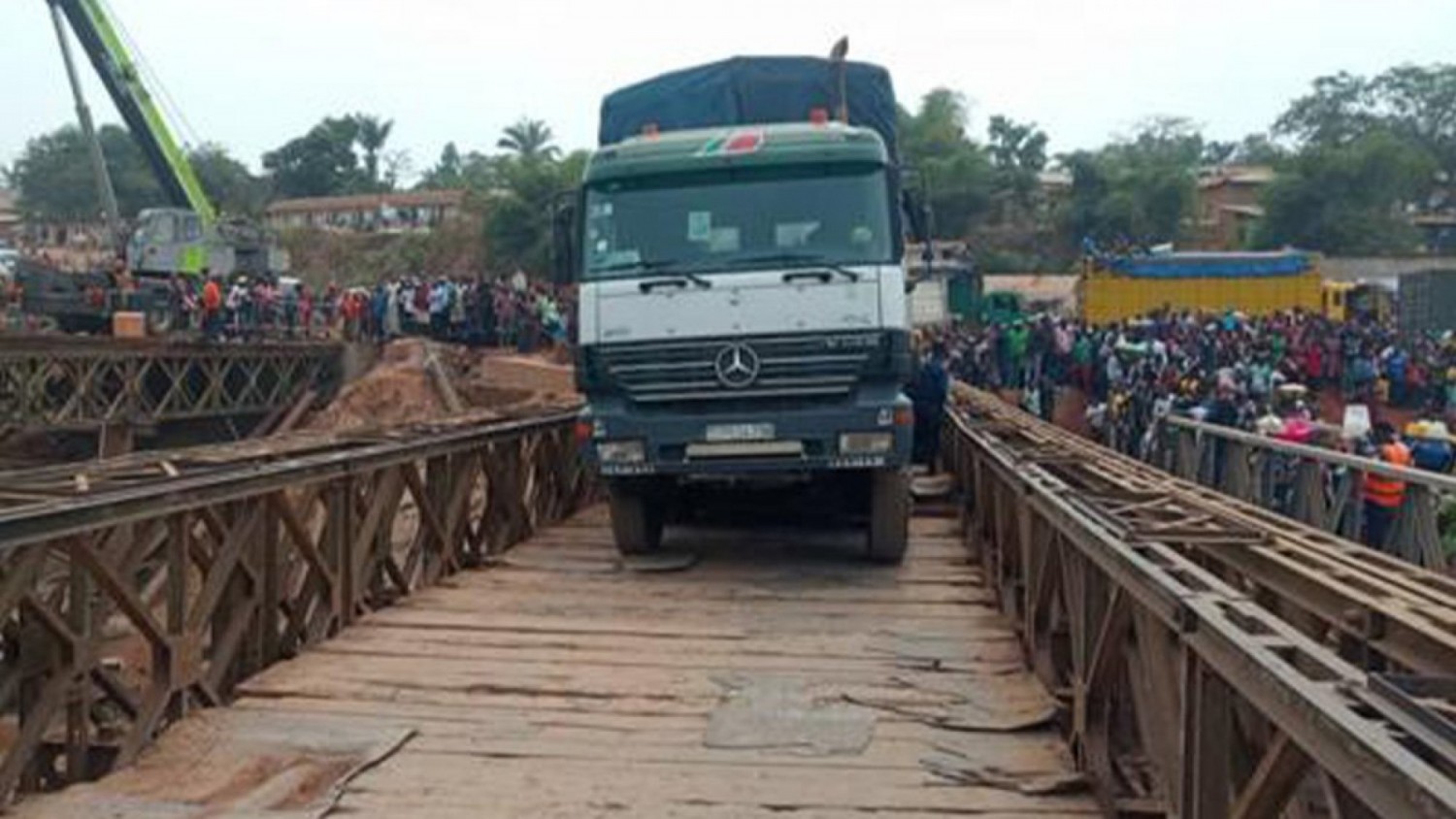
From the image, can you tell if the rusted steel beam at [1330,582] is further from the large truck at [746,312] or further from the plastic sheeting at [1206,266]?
the plastic sheeting at [1206,266]

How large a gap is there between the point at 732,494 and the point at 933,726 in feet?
15.7

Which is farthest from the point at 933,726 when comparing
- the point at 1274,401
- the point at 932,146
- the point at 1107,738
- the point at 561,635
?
the point at 932,146

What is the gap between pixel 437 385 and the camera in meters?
27.9

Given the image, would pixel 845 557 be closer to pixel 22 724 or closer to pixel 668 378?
pixel 668 378

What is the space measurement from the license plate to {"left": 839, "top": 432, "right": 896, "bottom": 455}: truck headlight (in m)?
0.44

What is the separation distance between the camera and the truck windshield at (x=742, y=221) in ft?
29.5

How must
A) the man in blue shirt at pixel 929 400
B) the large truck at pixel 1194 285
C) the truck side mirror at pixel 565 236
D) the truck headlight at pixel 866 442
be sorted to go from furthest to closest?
the large truck at pixel 1194 285 → the man in blue shirt at pixel 929 400 → the truck side mirror at pixel 565 236 → the truck headlight at pixel 866 442

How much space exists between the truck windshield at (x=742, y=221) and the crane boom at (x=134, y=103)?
2669 cm

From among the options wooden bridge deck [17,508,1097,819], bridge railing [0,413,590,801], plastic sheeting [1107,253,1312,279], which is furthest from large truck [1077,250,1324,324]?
bridge railing [0,413,590,801]

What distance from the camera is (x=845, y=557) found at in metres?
10.1

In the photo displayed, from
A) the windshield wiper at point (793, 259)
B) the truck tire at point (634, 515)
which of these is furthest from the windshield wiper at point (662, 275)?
the truck tire at point (634, 515)

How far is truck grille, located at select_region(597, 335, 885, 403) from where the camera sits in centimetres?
877

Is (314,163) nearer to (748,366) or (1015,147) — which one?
(1015,147)

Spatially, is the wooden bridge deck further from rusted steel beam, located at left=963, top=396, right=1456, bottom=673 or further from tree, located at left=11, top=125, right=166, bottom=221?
tree, located at left=11, top=125, right=166, bottom=221
